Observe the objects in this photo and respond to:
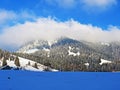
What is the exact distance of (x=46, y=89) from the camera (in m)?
88.4

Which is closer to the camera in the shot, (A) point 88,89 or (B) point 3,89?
(B) point 3,89

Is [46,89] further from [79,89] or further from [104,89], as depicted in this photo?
[104,89]

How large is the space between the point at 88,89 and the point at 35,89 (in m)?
15.4

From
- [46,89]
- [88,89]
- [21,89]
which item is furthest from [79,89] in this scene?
[21,89]

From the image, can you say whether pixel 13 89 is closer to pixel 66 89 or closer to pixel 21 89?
pixel 21 89

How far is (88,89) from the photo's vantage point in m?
90.1

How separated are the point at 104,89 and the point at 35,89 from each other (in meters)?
20.3

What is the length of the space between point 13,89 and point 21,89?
2298mm

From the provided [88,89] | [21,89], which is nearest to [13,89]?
[21,89]

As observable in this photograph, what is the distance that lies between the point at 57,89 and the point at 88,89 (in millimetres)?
9342

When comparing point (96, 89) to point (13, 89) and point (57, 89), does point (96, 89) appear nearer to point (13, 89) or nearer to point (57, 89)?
point (57, 89)

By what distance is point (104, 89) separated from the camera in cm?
9100

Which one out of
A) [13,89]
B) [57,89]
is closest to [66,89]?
[57,89]

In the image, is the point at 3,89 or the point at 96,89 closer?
the point at 3,89
